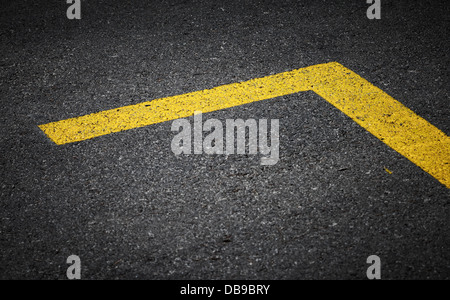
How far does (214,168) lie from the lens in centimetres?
255

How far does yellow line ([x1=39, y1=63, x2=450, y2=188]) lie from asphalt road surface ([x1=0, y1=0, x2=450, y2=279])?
8 cm

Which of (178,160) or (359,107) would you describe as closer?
(178,160)

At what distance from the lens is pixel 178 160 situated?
2.61 meters

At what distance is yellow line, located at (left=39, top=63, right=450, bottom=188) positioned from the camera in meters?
2.63

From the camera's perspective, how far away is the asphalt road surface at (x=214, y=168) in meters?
2.06

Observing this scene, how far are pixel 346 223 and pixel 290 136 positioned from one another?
747mm

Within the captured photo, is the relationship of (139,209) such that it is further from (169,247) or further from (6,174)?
(6,174)

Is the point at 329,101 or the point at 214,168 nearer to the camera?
the point at 214,168

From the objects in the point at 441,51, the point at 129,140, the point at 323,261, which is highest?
the point at 441,51

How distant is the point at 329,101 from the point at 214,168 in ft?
3.37

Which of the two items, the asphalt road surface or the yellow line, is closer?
the asphalt road surface

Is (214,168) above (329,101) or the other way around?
the other way around

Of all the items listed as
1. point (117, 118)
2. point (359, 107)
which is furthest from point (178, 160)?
point (359, 107)

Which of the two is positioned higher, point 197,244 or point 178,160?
point 178,160
